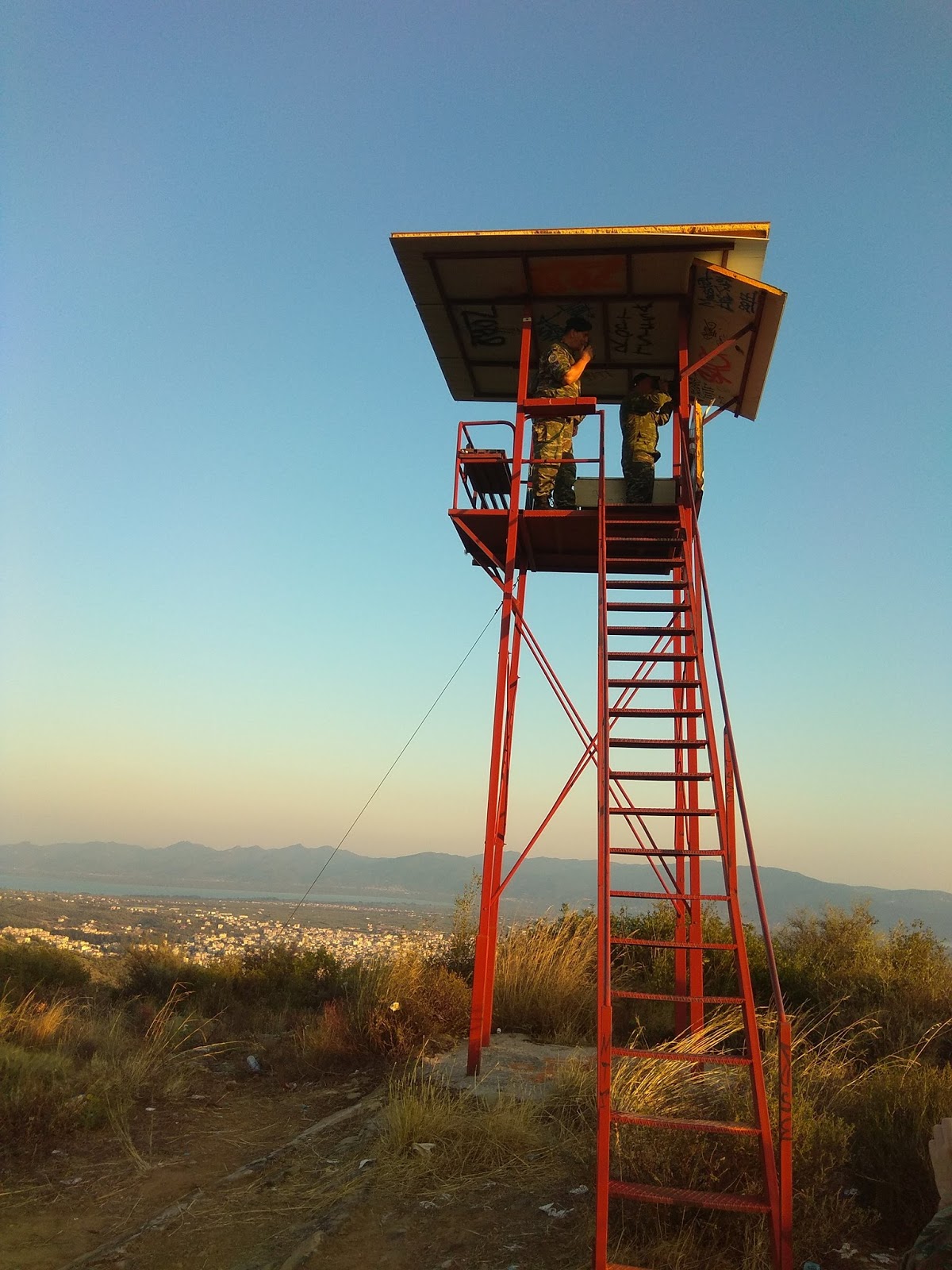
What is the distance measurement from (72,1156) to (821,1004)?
31.1 ft

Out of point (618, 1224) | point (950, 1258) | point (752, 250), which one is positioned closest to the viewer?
point (950, 1258)

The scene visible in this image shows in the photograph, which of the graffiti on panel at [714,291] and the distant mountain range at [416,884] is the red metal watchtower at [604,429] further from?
the distant mountain range at [416,884]

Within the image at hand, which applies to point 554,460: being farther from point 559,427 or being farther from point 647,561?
point 647,561

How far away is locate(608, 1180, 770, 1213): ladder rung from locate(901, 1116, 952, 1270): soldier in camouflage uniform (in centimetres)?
89

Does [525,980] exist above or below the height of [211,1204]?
above

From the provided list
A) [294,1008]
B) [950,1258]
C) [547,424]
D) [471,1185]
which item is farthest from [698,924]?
[294,1008]

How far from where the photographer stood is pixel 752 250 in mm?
9820

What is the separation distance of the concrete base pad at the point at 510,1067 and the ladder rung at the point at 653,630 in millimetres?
4333

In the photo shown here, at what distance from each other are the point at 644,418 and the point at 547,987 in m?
7.99

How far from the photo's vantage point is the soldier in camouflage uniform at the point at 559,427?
10508 millimetres

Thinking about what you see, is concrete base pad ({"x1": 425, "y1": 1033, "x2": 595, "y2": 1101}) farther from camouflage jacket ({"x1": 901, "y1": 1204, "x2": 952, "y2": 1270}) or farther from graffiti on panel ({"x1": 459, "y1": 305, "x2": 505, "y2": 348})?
graffiti on panel ({"x1": 459, "y1": 305, "x2": 505, "y2": 348})

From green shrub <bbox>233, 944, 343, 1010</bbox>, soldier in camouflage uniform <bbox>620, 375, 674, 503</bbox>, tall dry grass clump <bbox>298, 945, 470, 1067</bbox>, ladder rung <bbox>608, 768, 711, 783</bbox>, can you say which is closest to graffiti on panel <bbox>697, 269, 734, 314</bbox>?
soldier in camouflage uniform <bbox>620, 375, 674, 503</bbox>

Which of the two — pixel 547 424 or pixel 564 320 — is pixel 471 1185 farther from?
pixel 564 320

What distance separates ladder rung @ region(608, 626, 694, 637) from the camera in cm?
845
